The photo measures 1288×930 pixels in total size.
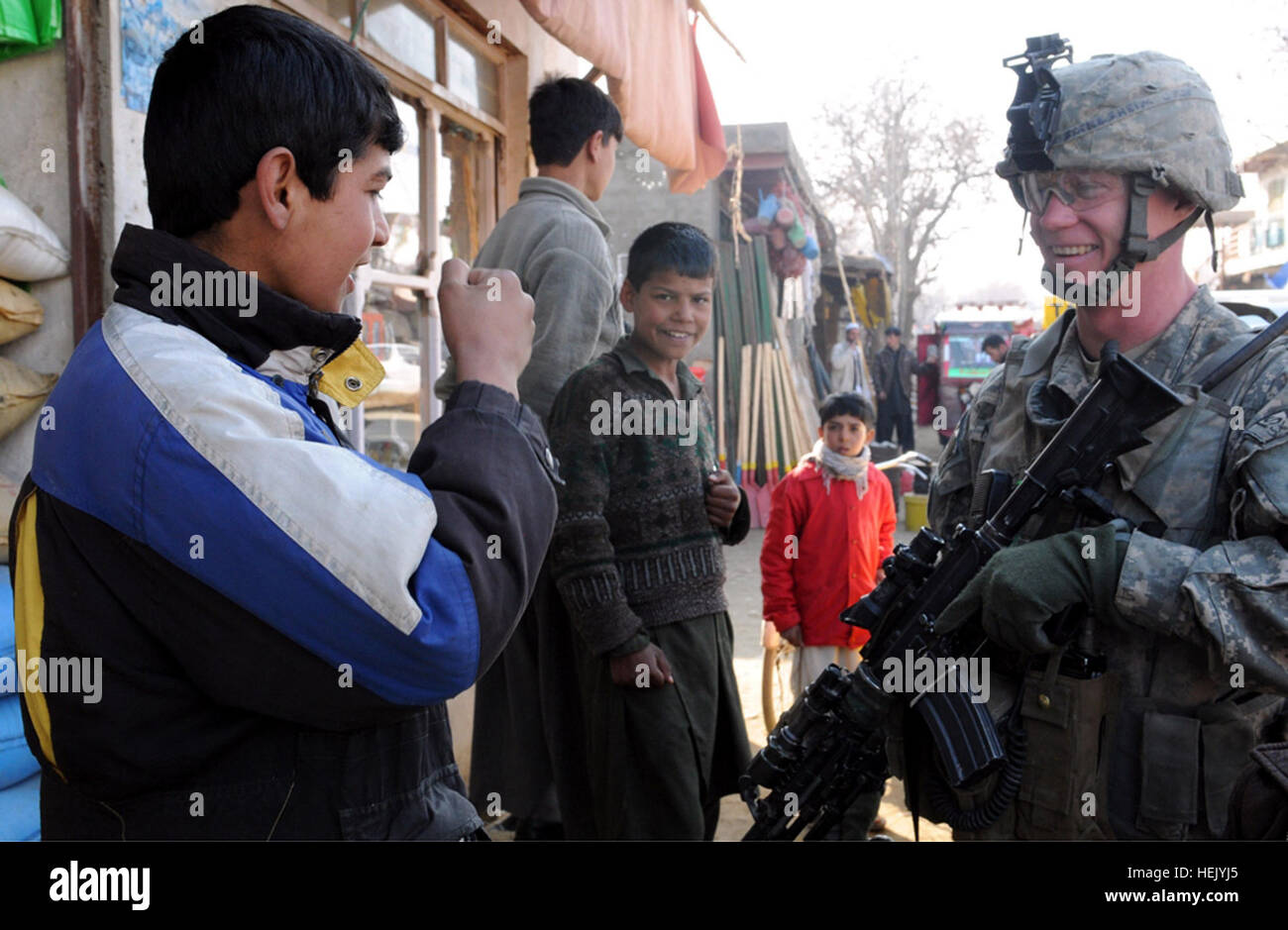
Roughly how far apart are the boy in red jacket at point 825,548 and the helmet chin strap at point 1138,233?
2.10 metres

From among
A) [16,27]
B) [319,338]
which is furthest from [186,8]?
[319,338]

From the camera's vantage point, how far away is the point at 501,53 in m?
4.88

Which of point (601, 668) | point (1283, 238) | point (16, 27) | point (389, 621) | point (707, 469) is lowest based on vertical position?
point (601, 668)

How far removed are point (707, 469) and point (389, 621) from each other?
75.1 inches

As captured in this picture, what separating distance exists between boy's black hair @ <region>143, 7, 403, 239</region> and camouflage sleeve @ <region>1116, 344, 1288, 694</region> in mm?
1418

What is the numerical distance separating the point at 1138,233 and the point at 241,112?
158 cm

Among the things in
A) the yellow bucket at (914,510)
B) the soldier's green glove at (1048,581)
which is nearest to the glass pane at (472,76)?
the soldier's green glove at (1048,581)

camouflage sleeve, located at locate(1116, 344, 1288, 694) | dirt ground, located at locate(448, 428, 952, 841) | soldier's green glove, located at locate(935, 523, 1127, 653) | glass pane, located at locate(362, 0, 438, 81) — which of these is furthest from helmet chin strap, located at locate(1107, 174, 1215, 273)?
glass pane, located at locate(362, 0, 438, 81)

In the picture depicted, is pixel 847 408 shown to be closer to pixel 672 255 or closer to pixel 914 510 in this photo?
pixel 672 255

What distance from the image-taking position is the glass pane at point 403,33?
3654 millimetres

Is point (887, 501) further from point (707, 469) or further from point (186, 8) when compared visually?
point (186, 8)

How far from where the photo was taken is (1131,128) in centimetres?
185

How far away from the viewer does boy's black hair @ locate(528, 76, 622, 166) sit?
127 inches
